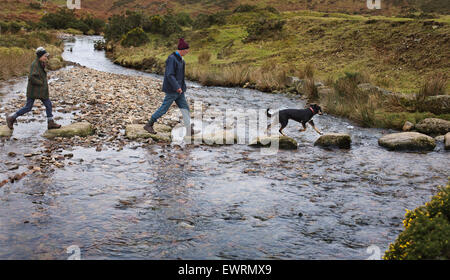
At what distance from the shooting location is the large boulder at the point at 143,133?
11844 mm

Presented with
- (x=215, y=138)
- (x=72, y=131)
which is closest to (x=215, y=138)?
(x=215, y=138)

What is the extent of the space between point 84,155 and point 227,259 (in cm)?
584

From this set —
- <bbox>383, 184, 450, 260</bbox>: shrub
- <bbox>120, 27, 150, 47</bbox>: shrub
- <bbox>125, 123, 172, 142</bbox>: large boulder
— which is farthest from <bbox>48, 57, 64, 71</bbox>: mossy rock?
<bbox>383, 184, 450, 260</bbox>: shrub

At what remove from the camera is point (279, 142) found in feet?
38.4

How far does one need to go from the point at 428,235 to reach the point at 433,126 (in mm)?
10469

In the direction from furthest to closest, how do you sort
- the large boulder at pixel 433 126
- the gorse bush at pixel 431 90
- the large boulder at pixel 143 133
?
the gorse bush at pixel 431 90
the large boulder at pixel 433 126
the large boulder at pixel 143 133

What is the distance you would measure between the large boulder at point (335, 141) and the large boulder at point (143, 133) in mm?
4212

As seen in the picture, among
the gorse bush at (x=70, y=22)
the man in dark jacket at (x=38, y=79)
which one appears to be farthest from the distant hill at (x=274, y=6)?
the man in dark jacket at (x=38, y=79)

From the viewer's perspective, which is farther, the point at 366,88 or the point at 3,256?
the point at 366,88

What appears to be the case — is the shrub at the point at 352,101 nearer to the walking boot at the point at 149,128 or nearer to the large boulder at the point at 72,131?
the walking boot at the point at 149,128

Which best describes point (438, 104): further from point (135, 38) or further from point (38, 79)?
point (135, 38)

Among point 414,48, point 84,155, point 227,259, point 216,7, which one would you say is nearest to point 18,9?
point 216,7

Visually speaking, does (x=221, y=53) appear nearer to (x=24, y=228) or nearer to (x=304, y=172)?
(x=304, y=172)
